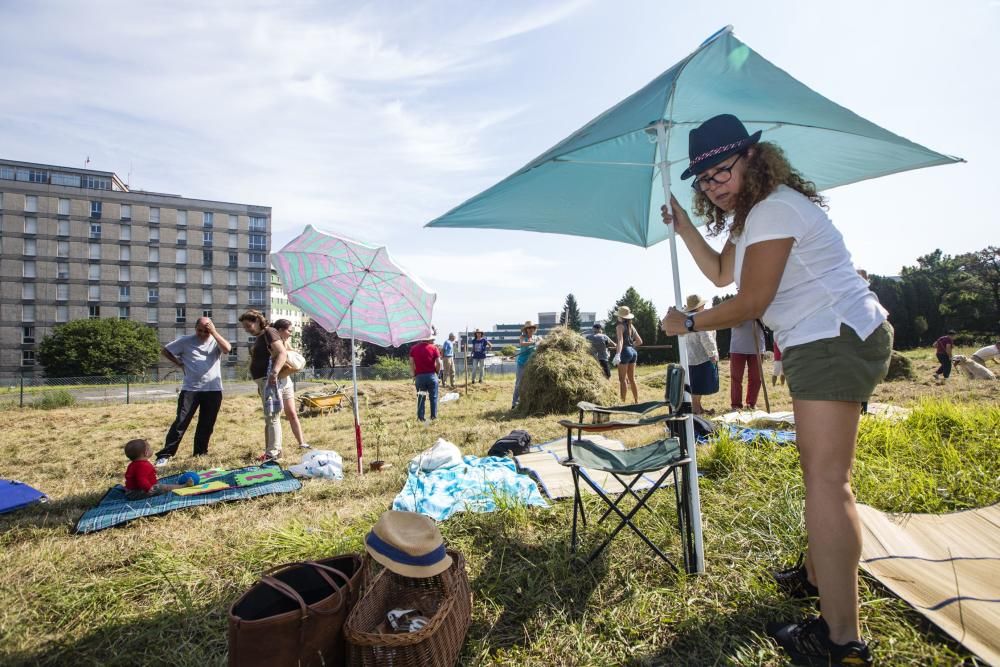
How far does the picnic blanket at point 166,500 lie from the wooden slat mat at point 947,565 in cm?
416

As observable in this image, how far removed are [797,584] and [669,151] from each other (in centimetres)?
249

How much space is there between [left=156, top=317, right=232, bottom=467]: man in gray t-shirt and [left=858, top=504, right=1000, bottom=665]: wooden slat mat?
19.9 feet

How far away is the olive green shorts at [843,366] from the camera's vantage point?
157 centimetres

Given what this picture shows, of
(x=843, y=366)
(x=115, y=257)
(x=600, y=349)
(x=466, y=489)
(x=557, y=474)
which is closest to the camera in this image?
(x=843, y=366)

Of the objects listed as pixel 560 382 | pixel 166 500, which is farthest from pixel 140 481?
pixel 560 382

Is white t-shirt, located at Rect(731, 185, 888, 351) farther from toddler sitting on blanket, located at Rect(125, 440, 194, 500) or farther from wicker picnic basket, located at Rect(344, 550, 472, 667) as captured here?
toddler sitting on blanket, located at Rect(125, 440, 194, 500)

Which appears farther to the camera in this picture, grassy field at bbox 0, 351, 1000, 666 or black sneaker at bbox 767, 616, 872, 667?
grassy field at bbox 0, 351, 1000, 666

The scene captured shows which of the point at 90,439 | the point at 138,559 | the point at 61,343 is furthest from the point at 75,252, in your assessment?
the point at 138,559

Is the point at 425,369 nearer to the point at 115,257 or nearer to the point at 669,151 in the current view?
the point at 669,151

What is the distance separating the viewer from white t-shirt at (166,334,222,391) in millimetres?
5742

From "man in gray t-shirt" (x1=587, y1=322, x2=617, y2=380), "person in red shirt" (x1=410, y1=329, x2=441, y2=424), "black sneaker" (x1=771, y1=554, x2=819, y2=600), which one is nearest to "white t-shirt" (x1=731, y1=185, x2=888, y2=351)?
"black sneaker" (x1=771, y1=554, x2=819, y2=600)

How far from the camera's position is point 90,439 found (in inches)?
301

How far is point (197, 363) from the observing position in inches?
227

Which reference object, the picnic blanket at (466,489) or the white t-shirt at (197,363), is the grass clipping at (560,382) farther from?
the white t-shirt at (197,363)
